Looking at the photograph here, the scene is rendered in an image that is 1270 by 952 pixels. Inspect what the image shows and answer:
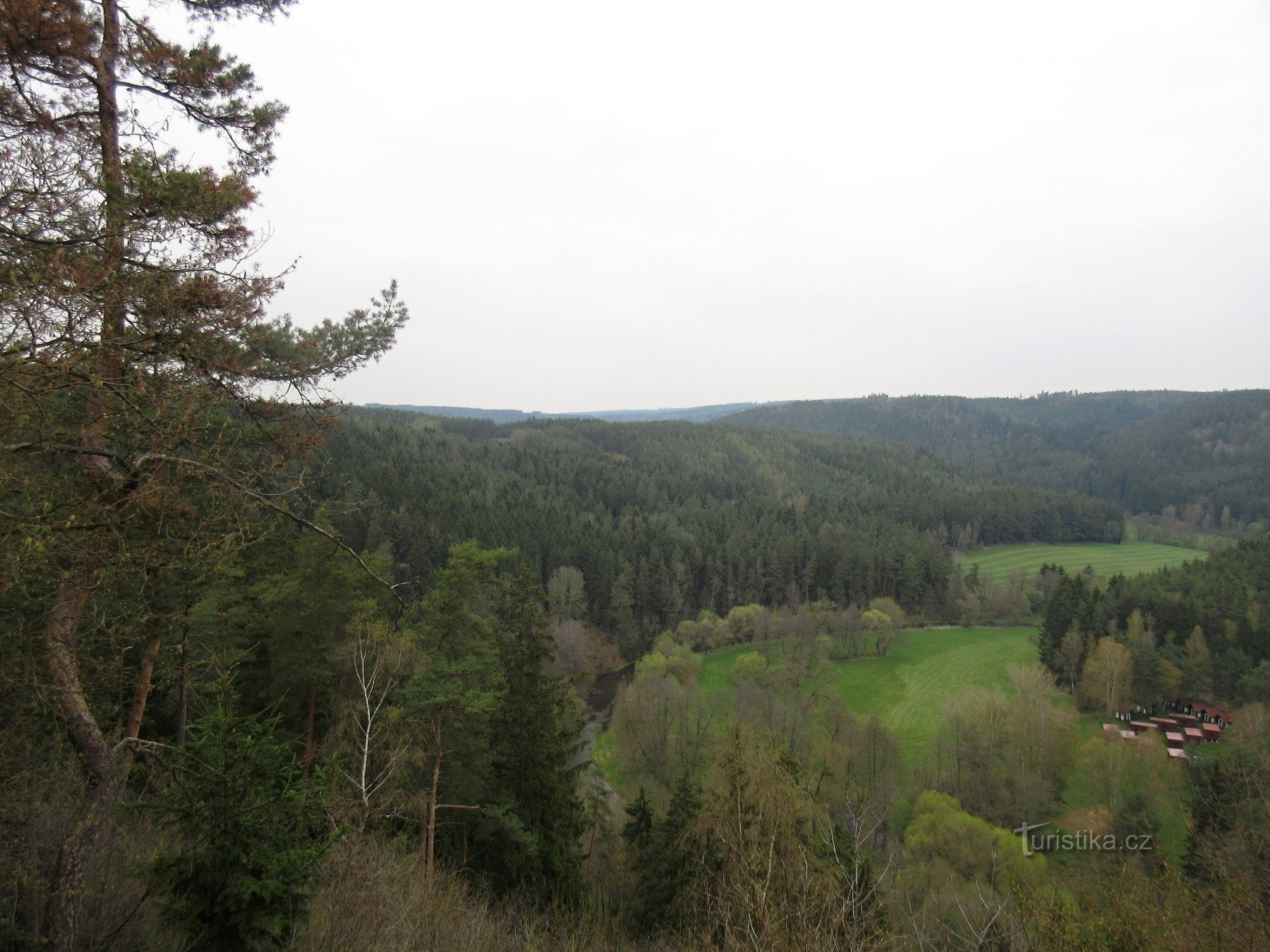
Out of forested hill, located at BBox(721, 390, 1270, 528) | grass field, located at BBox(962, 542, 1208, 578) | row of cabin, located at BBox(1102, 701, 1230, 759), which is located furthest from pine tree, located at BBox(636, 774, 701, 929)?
forested hill, located at BBox(721, 390, 1270, 528)

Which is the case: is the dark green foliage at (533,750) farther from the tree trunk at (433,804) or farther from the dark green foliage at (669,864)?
the dark green foliage at (669,864)

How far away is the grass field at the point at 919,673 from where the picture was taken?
36.1 m

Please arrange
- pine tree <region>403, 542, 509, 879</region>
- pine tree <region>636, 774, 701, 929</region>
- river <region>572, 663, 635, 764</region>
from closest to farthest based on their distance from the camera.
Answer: pine tree <region>403, 542, 509, 879</region>
pine tree <region>636, 774, 701, 929</region>
river <region>572, 663, 635, 764</region>

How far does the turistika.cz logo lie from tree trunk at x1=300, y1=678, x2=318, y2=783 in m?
22.2

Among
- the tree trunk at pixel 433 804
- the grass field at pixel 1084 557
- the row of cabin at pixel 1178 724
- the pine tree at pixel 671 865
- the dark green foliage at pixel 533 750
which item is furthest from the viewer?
the grass field at pixel 1084 557

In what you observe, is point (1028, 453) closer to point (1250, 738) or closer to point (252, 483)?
point (1250, 738)

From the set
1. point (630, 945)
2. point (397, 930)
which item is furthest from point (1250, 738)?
point (397, 930)

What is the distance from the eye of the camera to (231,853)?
4.34 metres

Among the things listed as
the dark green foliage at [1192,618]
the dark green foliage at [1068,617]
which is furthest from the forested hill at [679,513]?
the dark green foliage at [1192,618]

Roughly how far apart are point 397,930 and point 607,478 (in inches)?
3350

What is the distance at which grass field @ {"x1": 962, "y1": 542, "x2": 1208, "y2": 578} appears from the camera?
238ft

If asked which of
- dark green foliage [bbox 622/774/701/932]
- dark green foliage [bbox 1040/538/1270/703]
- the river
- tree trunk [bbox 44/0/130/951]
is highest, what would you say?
tree trunk [bbox 44/0/130/951]

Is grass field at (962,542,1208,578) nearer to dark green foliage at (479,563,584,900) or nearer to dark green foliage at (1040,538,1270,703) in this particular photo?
dark green foliage at (1040,538,1270,703)

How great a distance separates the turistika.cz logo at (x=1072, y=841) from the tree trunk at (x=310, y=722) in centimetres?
2222
